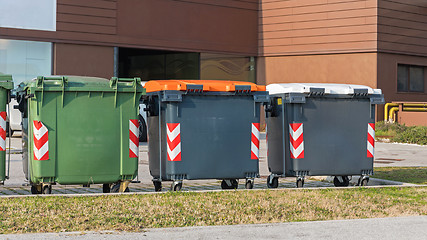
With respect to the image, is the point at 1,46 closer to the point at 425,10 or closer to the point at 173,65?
the point at 173,65

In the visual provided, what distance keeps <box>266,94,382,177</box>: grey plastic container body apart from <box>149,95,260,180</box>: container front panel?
0.55 metres

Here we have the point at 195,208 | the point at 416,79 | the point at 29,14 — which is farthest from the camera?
the point at 416,79

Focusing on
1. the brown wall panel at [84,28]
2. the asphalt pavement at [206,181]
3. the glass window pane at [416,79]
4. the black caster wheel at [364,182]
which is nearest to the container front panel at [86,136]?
the asphalt pavement at [206,181]

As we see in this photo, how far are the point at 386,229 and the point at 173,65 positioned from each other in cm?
2121

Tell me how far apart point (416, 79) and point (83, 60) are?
13.6 metres

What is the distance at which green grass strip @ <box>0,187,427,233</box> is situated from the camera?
7680mm

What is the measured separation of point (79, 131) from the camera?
9.98 meters

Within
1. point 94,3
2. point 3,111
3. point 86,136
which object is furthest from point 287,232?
point 94,3

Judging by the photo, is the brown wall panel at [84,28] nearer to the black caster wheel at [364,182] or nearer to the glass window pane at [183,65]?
the glass window pane at [183,65]

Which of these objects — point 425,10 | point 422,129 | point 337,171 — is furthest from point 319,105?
point 425,10

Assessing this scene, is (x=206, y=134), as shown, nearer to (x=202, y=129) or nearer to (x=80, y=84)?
(x=202, y=129)

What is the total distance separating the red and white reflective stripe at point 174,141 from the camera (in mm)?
10414

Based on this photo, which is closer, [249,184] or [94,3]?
[249,184]

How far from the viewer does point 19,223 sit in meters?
7.54
